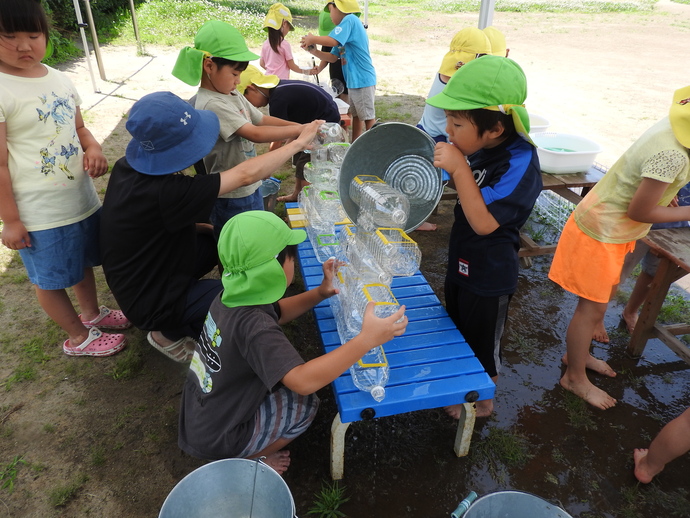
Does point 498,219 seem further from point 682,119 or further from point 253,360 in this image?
point 253,360

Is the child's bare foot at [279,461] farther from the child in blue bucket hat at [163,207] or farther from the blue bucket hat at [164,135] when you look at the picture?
the blue bucket hat at [164,135]

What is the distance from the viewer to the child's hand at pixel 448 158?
79.0 inches

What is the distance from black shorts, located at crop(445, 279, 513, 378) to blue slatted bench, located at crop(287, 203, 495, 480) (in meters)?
0.09

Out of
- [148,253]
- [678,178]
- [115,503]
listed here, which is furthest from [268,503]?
[678,178]

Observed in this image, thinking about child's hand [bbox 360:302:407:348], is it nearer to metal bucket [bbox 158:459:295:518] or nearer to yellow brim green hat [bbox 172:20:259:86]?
metal bucket [bbox 158:459:295:518]

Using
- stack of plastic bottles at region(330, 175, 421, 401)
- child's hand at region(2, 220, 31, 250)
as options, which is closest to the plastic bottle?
stack of plastic bottles at region(330, 175, 421, 401)

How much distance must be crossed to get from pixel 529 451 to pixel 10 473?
103 inches

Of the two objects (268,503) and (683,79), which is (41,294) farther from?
(683,79)

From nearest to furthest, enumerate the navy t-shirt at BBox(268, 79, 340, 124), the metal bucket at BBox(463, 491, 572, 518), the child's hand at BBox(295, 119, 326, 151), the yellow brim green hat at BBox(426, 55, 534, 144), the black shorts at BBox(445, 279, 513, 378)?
the metal bucket at BBox(463, 491, 572, 518), the yellow brim green hat at BBox(426, 55, 534, 144), the black shorts at BBox(445, 279, 513, 378), the child's hand at BBox(295, 119, 326, 151), the navy t-shirt at BBox(268, 79, 340, 124)

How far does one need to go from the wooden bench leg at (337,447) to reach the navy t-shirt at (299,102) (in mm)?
2817

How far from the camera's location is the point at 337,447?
7.18ft

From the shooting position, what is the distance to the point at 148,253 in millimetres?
2436

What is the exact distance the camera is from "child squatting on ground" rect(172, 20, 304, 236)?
2697 millimetres

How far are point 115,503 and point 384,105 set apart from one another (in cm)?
733
